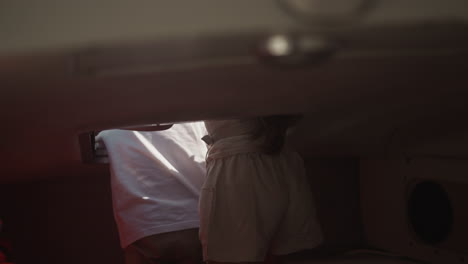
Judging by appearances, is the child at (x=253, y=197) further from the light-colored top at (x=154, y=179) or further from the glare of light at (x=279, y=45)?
the glare of light at (x=279, y=45)

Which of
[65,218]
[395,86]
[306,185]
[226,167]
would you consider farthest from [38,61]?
[65,218]

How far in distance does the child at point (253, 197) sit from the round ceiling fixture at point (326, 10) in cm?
65

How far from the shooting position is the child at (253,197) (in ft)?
3.45

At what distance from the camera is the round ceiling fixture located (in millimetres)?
409

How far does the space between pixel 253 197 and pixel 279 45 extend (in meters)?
0.67

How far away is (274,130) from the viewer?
1.08 metres

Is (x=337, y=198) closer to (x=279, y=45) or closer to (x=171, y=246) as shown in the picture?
(x=171, y=246)

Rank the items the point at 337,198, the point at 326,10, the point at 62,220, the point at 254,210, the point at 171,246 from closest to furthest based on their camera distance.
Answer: the point at 326,10 < the point at 254,210 < the point at 171,246 < the point at 62,220 < the point at 337,198

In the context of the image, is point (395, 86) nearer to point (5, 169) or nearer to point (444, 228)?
point (444, 228)

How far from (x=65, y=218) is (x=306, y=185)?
85 cm

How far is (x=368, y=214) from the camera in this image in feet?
5.32

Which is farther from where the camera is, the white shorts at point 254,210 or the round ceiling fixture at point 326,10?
the white shorts at point 254,210

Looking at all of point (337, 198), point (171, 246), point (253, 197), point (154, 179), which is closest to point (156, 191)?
point (154, 179)

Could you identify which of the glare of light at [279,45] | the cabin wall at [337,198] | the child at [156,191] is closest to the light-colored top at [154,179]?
the child at [156,191]
